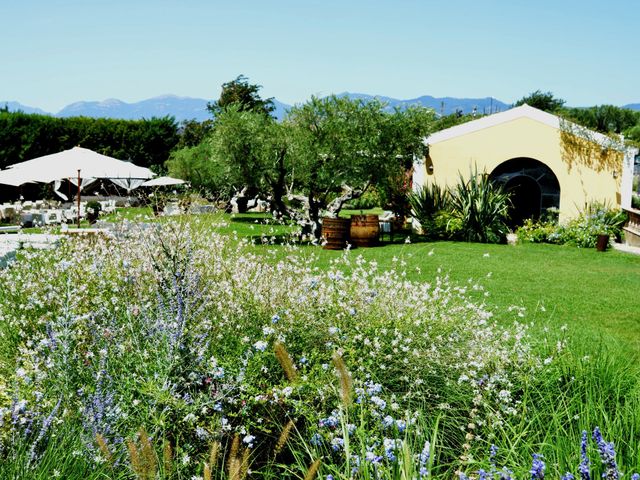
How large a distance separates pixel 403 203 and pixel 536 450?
1959cm

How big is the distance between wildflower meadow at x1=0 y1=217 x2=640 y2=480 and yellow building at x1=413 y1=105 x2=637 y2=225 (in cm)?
1619

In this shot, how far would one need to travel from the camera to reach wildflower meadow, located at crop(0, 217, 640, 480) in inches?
130

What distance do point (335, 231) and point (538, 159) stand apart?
25.4 feet

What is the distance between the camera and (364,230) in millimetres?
18578

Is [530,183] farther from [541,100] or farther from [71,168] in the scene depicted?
[541,100]

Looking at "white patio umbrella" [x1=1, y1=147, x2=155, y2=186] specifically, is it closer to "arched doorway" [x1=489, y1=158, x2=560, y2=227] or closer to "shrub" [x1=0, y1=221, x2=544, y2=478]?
"arched doorway" [x1=489, y1=158, x2=560, y2=227]

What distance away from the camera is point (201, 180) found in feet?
102

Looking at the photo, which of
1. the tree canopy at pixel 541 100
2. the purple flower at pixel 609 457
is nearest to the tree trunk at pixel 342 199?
the purple flower at pixel 609 457

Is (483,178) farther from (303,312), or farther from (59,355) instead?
(59,355)

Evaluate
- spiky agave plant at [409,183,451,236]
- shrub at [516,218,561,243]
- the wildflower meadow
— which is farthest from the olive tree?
the wildflower meadow

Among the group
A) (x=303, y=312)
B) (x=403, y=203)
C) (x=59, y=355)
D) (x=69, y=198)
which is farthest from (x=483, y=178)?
(x=69, y=198)

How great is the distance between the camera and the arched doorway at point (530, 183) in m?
21.6

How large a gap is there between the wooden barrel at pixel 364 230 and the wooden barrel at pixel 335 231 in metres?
0.71

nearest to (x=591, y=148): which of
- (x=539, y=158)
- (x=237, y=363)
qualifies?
(x=539, y=158)
